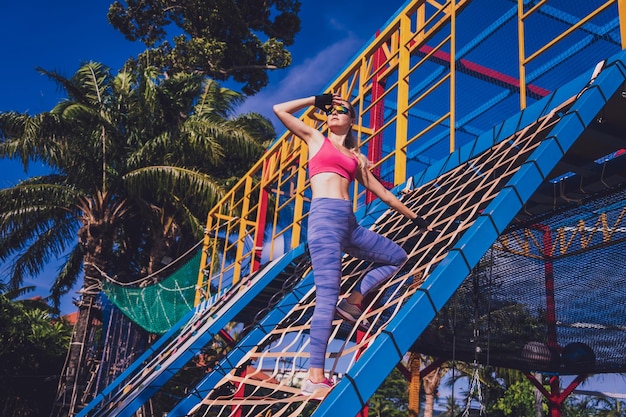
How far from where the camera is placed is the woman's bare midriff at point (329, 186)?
2.88 metres

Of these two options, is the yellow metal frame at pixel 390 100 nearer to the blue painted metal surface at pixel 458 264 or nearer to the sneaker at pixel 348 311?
the blue painted metal surface at pixel 458 264

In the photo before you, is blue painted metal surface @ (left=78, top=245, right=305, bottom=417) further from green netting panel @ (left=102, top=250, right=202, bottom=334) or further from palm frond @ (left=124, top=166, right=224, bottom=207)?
palm frond @ (left=124, top=166, right=224, bottom=207)

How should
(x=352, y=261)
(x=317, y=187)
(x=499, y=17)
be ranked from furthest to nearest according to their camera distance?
(x=499, y=17) → (x=352, y=261) → (x=317, y=187)

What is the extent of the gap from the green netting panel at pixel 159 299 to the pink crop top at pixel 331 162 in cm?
726

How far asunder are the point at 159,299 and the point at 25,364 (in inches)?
244

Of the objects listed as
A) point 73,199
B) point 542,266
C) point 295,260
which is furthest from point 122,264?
point 542,266

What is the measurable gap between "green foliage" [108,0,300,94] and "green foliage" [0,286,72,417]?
8502 mm

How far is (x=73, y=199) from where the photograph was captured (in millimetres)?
12320

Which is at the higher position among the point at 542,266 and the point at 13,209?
the point at 13,209

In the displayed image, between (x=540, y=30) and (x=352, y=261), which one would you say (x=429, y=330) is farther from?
(x=540, y=30)

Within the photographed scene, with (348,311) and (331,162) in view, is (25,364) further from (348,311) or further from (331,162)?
(331,162)

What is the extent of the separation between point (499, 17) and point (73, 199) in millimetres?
9291

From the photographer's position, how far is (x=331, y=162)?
2.94 m

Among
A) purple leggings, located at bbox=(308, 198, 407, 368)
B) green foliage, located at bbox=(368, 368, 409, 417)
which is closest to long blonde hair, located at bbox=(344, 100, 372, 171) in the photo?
purple leggings, located at bbox=(308, 198, 407, 368)
